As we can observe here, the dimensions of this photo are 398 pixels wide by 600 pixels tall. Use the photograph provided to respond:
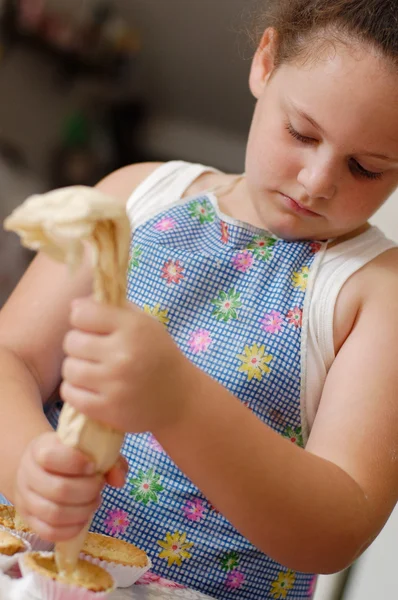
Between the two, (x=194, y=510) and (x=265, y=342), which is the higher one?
(x=265, y=342)

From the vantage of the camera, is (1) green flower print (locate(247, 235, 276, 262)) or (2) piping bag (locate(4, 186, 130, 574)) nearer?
(2) piping bag (locate(4, 186, 130, 574))

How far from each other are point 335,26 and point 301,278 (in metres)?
0.22

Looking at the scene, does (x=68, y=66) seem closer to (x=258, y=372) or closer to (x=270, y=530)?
(x=258, y=372)

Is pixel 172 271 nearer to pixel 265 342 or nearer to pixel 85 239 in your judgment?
pixel 265 342

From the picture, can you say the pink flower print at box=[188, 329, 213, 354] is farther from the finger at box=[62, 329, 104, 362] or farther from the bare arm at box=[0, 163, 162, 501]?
the finger at box=[62, 329, 104, 362]

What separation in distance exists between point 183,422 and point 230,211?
0.37m

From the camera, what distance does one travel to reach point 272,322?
764 mm

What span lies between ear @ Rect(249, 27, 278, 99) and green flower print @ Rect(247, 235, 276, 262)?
133 millimetres

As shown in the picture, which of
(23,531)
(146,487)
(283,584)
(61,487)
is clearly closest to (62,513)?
(61,487)

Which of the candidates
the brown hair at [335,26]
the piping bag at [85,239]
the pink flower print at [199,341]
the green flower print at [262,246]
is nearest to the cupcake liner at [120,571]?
the piping bag at [85,239]

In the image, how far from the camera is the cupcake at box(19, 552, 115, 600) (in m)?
0.51

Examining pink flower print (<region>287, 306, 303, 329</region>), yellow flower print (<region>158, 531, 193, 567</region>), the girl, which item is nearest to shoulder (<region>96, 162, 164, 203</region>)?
the girl

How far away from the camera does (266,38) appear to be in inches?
32.3

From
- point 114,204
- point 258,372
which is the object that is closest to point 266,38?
point 258,372
